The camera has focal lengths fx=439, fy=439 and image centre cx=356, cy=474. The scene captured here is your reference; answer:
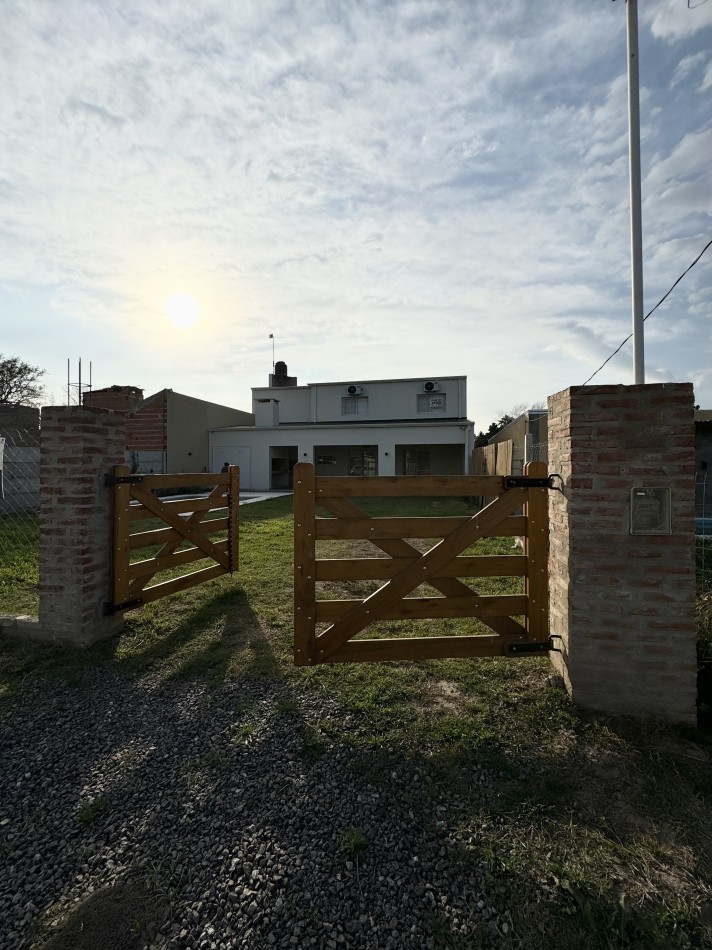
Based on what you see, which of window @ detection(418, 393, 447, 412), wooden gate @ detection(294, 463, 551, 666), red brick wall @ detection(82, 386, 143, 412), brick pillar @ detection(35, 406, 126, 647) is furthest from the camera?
window @ detection(418, 393, 447, 412)

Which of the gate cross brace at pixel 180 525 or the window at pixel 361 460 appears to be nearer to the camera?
the gate cross brace at pixel 180 525

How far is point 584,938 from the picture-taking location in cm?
156

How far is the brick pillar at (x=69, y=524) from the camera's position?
387cm

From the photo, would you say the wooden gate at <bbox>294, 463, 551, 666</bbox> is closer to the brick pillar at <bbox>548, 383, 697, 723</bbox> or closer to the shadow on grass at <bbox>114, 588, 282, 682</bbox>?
the brick pillar at <bbox>548, 383, 697, 723</bbox>

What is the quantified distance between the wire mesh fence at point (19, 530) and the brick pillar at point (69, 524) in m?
0.99

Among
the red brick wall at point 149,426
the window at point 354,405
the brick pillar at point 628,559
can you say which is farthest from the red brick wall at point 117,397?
the brick pillar at point 628,559

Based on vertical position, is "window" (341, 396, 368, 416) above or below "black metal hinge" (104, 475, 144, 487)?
above

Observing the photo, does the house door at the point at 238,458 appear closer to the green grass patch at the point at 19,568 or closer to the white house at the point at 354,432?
the white house at the point at 354,432

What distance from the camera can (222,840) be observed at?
6.48ft

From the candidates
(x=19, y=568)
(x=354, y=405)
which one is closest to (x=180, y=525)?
(x=19, y=568)

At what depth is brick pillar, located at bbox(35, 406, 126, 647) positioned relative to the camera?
387 cm

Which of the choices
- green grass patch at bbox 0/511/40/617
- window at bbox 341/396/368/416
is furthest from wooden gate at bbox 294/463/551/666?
window at bbox 341/396/368/416

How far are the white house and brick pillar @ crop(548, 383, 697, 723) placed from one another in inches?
694

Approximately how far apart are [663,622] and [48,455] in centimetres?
501
